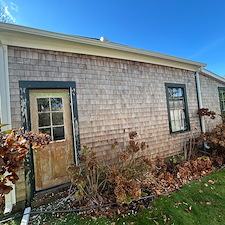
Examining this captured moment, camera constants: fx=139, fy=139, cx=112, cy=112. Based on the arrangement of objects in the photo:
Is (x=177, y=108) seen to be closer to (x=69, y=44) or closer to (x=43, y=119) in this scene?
(x=69, y=44)

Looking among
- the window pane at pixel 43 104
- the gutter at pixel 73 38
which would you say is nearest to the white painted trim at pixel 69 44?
the gutter at pixel 73 38

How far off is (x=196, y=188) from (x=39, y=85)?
13.6ft

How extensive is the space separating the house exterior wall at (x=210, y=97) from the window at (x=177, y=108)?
1.22 metres

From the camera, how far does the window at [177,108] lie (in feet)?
15.8

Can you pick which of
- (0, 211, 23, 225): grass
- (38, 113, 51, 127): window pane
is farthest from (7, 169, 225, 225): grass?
(38, 113, 51, 127): window pane

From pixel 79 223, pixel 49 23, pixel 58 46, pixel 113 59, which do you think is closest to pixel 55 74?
pixel 58 46

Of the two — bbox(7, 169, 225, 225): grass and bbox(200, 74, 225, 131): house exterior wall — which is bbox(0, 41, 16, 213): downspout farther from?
bbox(200, 74, 225, 131): house exterior wall

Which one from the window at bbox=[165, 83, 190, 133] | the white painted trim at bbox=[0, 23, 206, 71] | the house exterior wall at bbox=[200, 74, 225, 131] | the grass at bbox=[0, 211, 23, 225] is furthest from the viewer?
the house exterior wall at bbox=[200, 74, 225, 131]

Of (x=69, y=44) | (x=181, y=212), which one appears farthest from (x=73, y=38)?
(x=181, y=212)

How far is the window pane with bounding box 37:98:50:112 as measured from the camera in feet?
9.54

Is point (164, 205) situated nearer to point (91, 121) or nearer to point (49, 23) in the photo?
point (91, 121)

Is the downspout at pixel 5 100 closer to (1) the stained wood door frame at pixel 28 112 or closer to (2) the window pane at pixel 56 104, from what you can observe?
(1) the stained wood door frame at pixel 28 112

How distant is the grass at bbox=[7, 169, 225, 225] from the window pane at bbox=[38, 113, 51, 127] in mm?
1644

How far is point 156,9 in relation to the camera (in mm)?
7867
